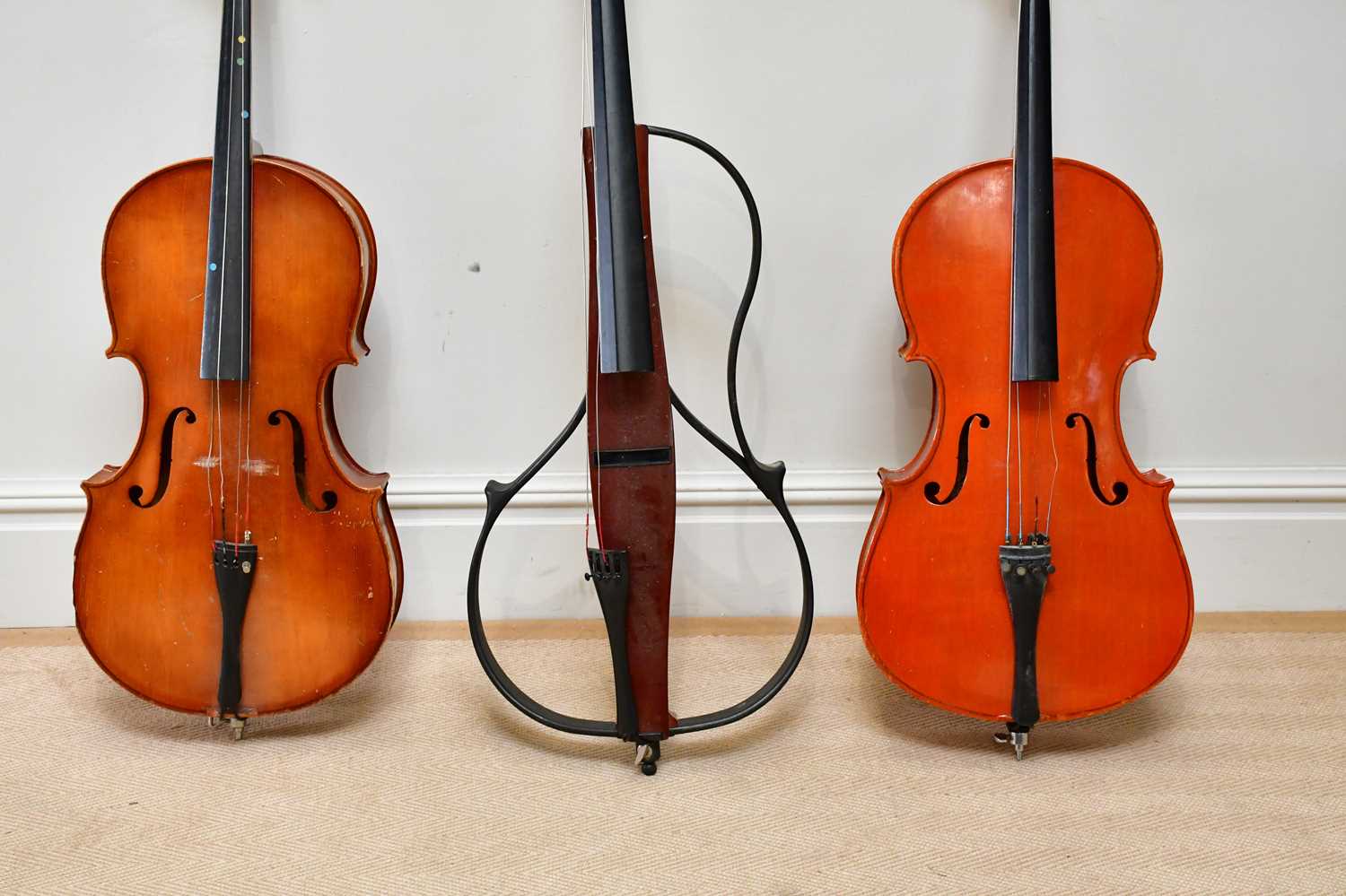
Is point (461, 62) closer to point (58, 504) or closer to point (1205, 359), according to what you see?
point (58, 504)

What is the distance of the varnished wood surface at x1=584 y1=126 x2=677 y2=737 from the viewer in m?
1.35

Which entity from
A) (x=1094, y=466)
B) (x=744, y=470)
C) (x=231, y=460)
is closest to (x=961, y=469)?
(x=1094, y=466)

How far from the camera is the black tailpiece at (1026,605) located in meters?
1.37

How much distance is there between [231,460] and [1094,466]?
51.9 inches

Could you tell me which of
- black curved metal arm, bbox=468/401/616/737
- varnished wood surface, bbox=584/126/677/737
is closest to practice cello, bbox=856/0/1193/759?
varnished wood surface, bbox=584/126/677/737

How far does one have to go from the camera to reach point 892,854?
1.21m

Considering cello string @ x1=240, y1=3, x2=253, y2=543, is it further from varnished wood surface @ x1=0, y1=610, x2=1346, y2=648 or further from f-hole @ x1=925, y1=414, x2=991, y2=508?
f-hole @ x1=925, y1=414, x2=991, y2=508

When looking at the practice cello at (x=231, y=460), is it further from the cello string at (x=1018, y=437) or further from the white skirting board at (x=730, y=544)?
the cello string at (x=1018, y=437)

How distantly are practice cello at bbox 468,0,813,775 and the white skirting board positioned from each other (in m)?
0.44

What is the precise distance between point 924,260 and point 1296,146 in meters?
0.96

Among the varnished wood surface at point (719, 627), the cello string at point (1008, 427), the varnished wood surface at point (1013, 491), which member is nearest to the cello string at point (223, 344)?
the varnished wood surface at point (719, 627)

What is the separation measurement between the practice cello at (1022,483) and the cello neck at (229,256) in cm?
99

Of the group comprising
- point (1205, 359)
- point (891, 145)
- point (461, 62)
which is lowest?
point (1205, 359)

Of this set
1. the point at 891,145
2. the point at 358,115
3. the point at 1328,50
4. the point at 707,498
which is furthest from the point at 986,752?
the point at 358,115
